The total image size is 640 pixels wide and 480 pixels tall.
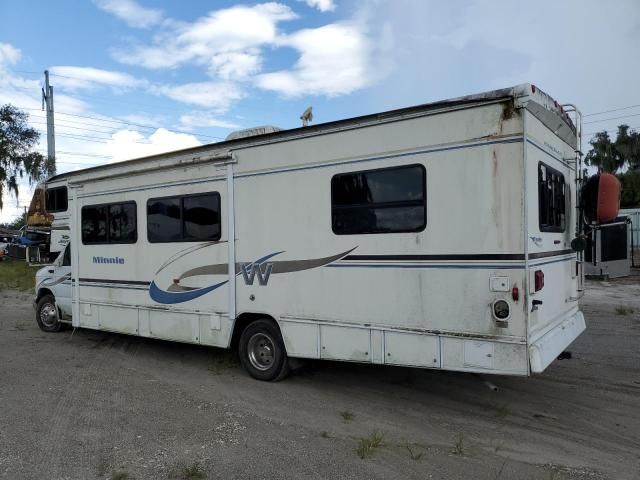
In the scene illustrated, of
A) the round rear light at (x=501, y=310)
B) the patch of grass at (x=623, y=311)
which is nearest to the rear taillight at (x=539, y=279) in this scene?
the round rear light at (x=501, y=310)

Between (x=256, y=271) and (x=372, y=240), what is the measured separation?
5.10 ft

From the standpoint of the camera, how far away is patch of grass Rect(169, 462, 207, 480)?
388 cm

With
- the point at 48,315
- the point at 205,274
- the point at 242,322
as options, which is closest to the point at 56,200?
the point at 48,315

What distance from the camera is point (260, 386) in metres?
6.03

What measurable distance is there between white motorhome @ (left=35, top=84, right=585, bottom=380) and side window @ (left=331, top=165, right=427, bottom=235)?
0.01 meters

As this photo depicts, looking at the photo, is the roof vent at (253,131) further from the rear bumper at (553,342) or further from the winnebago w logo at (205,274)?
the rear bumper at (553,342)

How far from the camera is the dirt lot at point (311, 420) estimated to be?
4.04 m

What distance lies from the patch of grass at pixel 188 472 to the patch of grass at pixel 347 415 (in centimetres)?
153

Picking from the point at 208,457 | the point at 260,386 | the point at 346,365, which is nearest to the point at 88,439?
the point at 208,457

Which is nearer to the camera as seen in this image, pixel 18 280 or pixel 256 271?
pixel 256 271

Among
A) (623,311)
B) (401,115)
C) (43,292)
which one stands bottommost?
(623,311)

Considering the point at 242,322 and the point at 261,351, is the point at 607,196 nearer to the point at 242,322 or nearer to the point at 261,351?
the point at 261,351

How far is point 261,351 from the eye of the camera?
20.6 feet

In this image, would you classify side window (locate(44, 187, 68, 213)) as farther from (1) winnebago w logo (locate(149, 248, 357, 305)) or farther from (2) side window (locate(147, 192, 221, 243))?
(1) winnebago w logo (locate(149, 248, 357, 305))
